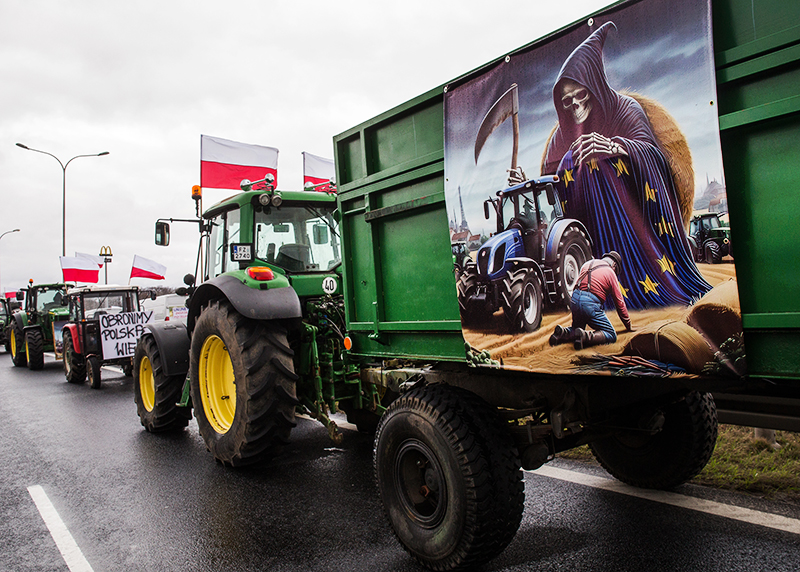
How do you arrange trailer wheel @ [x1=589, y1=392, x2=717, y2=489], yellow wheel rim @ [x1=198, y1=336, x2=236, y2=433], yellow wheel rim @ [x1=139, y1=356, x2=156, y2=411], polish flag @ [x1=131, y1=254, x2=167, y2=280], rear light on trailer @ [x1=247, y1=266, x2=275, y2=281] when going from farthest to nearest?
1. polish flag @ [x1=131, y1=254, x2=167, y2=280]
2. yellow wheel rim @ [x1=139, y1=356, x2=156, y2=411]
3. yellow wheel rim @ [x1=198, y1=336, x2=236, y2=433]
4. rear light on trailer @ [x1=247, y1=266, x2=275, y2=281]
5. trailer wheel @ [x1=589, y1=392, x2=717, y2=489]

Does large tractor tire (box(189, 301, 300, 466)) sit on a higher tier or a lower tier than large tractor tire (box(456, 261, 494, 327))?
lower

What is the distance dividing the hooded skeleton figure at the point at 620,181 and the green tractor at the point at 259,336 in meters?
2.77

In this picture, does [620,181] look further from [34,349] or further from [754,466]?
[34,349]

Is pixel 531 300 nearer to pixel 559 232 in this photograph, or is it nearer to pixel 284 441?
pixel 559 232

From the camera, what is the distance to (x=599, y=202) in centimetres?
226

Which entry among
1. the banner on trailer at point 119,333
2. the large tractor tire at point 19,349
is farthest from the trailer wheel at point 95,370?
the large tractor tire at point 19,349

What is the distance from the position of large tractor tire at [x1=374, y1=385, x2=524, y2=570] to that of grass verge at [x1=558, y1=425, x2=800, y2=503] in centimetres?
216

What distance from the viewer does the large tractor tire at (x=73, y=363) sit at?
11.9 metres

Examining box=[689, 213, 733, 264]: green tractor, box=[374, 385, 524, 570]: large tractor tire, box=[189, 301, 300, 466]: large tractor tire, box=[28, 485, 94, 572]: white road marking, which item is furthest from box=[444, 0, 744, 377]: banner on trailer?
box=[28, 485, 94, 572]: white road marking

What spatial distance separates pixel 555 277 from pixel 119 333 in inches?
422

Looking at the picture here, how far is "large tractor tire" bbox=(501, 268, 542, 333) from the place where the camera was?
252 centimetres

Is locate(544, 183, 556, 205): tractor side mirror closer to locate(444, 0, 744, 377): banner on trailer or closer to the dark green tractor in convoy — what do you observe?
locate(444, 0, 744, 377): banner on trailer

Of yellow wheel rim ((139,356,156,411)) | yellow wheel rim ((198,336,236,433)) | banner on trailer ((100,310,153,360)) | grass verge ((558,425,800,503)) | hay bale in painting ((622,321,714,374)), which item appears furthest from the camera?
banner on trailer ((100,310,153,360))

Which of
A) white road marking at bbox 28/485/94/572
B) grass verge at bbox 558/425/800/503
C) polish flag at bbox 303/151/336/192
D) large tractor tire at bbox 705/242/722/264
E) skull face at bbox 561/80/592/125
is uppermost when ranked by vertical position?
polish flag at bbox 303/151/336/192
